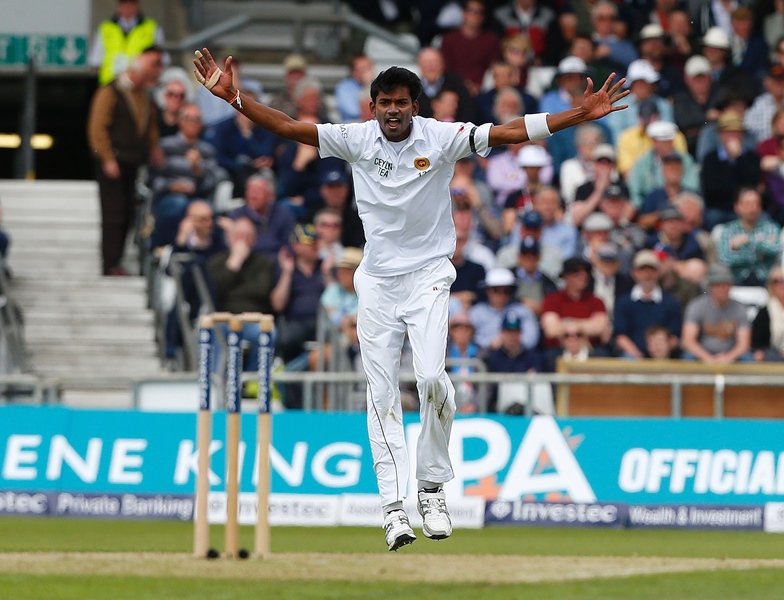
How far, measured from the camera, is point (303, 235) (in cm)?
1759

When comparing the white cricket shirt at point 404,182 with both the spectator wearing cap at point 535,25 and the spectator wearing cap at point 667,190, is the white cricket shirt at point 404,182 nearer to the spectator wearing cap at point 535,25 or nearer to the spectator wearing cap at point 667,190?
the spectator wearing cap at point 667,190

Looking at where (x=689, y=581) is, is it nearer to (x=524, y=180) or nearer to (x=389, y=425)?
(x=389, y=425)

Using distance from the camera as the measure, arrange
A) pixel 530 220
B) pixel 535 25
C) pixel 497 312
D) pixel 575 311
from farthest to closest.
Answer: pixel 535 25 → pixel 530 220 → pixel 497 312 → pixel 575 311

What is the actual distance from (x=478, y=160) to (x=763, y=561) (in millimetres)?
8882

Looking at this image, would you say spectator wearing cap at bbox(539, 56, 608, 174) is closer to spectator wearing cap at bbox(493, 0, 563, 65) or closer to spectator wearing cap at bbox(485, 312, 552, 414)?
spectator wearing cap at bbox(493, 0, 563, 65)

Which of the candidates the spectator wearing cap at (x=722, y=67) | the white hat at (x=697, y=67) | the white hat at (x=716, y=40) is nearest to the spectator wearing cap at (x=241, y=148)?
the white hat at (x=697, y=67)

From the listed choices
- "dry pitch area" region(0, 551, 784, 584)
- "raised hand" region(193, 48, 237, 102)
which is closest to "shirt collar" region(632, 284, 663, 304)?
"dry pitch area" region(0, 551, 784, 584)

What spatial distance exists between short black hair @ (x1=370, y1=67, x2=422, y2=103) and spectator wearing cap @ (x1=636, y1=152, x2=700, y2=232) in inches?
365

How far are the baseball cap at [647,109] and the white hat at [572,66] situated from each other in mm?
820

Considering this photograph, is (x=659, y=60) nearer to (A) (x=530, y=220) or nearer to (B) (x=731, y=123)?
(B) (x=731, y=123)

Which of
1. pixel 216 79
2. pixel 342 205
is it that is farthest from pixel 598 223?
pixel 216 79

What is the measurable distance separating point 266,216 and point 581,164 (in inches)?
144

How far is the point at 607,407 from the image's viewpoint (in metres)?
15.4

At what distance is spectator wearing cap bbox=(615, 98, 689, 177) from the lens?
18.8 meters
